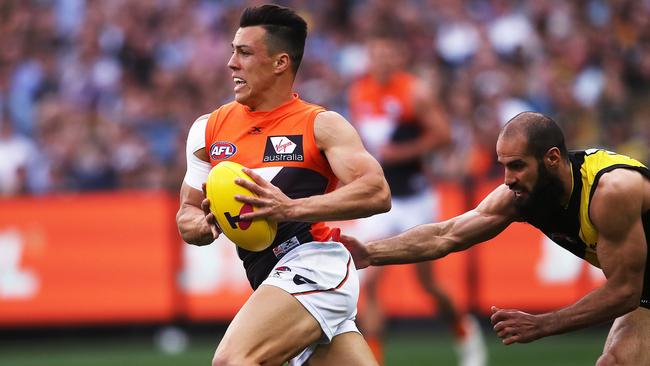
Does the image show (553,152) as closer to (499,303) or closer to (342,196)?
(342,196)

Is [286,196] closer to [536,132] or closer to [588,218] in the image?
[536,132]

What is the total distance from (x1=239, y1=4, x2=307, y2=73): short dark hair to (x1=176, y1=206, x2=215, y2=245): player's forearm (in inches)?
38.8

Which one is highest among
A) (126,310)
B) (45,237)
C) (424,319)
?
(45,237)

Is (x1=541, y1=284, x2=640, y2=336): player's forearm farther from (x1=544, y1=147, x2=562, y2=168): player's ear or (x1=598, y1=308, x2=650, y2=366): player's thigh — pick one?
(x1=544, y1=147, x2=562, y2=168): player's ear

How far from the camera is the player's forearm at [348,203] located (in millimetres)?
6020

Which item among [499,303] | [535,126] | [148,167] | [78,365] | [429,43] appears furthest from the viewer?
[429,43]

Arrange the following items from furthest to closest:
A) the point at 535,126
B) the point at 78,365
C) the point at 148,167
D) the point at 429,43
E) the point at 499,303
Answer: the point at 429,43 → the point at 148,167 → the point at 499,303 → the point at 78,365 → the point at 535,126

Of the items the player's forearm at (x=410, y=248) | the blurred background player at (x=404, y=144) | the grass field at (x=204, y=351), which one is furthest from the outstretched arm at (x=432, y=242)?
the grass field at (x=204, y=351)

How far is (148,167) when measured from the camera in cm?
1434

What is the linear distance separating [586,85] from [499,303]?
11.5 feet

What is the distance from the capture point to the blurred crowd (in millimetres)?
14266

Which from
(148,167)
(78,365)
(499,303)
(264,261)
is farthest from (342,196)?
(148,167)

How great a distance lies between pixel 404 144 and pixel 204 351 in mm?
3381

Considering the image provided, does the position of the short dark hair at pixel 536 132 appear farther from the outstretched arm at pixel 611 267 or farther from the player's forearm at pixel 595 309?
the player's forearm at pixel 595 309
